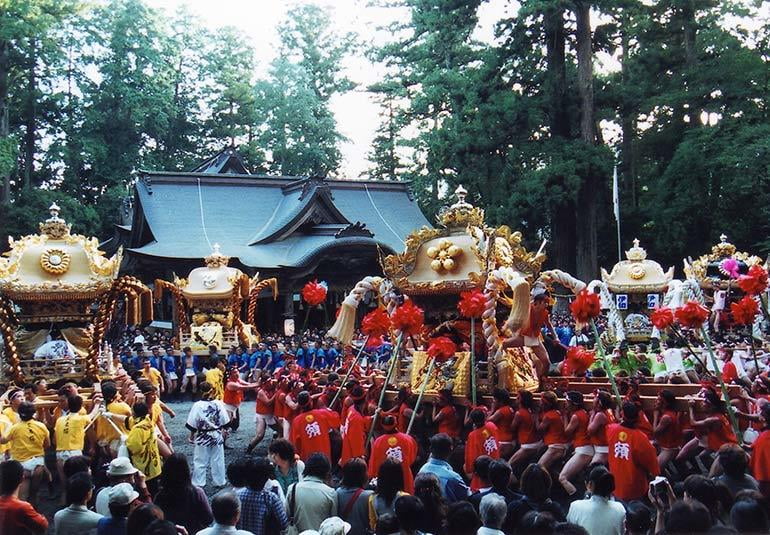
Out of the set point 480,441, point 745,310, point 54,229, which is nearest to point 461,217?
point 745,310

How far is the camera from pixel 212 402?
32.2ft

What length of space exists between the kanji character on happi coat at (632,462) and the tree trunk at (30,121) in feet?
98.5

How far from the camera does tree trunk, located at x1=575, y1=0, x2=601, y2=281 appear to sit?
27.9 meters

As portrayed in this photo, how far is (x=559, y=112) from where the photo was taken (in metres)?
28.3

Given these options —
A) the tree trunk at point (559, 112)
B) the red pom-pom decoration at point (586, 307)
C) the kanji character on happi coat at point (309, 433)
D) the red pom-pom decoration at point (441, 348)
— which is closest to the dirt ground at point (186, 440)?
the kanji character on happi coat at point (309, 433)

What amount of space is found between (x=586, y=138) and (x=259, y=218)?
13.1 metres

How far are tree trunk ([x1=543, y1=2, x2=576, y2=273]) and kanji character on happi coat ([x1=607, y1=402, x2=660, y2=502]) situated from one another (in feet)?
66.9

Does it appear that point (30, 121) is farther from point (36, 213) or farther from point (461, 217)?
point (461, 217)

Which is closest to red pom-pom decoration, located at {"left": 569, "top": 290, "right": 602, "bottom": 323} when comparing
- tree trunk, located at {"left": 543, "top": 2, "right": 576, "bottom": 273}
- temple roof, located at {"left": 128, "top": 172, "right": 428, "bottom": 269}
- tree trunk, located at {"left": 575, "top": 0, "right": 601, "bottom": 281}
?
temple roof, located at {"left": 128, "top": 172, "right": 428, "bottom": 269}

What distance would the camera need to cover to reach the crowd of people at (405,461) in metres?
A: 4.93

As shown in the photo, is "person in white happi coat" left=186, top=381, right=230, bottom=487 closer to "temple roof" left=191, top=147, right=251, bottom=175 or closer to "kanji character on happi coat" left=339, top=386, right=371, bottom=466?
"kanji character on happi coat" left=339, top=386, right=371, bottom=466

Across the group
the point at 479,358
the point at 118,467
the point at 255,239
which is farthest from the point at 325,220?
the point at 118,467

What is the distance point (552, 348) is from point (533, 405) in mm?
5231

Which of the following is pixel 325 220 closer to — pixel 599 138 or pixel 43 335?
pixel 599 138
